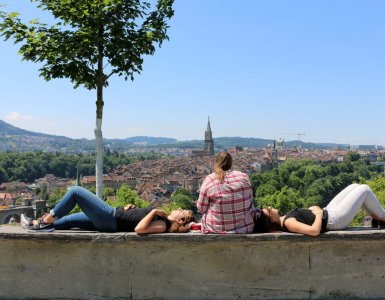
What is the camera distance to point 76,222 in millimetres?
4277

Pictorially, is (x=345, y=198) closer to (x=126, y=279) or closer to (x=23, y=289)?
(x=126, y=279)

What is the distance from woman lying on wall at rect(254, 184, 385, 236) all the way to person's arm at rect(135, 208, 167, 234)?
2.79 feet

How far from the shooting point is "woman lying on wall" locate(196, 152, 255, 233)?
Result: 3.97 meters

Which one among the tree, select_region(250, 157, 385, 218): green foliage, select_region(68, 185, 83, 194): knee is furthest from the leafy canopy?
select_region(250, 157, 385, 218): green foliage

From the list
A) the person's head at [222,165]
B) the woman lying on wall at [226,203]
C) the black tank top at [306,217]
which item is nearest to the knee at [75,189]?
the woman lying on wall at [226,203]

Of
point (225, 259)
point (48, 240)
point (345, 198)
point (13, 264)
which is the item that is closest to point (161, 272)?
point (225, 259)

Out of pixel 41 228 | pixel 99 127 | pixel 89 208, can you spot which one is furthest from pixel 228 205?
pixel 99 127

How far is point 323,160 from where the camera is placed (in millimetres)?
175000

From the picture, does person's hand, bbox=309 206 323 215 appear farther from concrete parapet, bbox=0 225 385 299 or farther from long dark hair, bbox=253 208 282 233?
long dark hair, bbox=253 208 282 233

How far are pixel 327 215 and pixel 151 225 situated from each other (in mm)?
1526

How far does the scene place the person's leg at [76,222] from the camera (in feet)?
14.0

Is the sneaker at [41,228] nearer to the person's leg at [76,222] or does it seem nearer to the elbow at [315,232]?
the person's leg at [76,222]

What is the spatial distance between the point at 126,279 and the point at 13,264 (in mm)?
1038

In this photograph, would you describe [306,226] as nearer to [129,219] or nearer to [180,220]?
[180,220]
